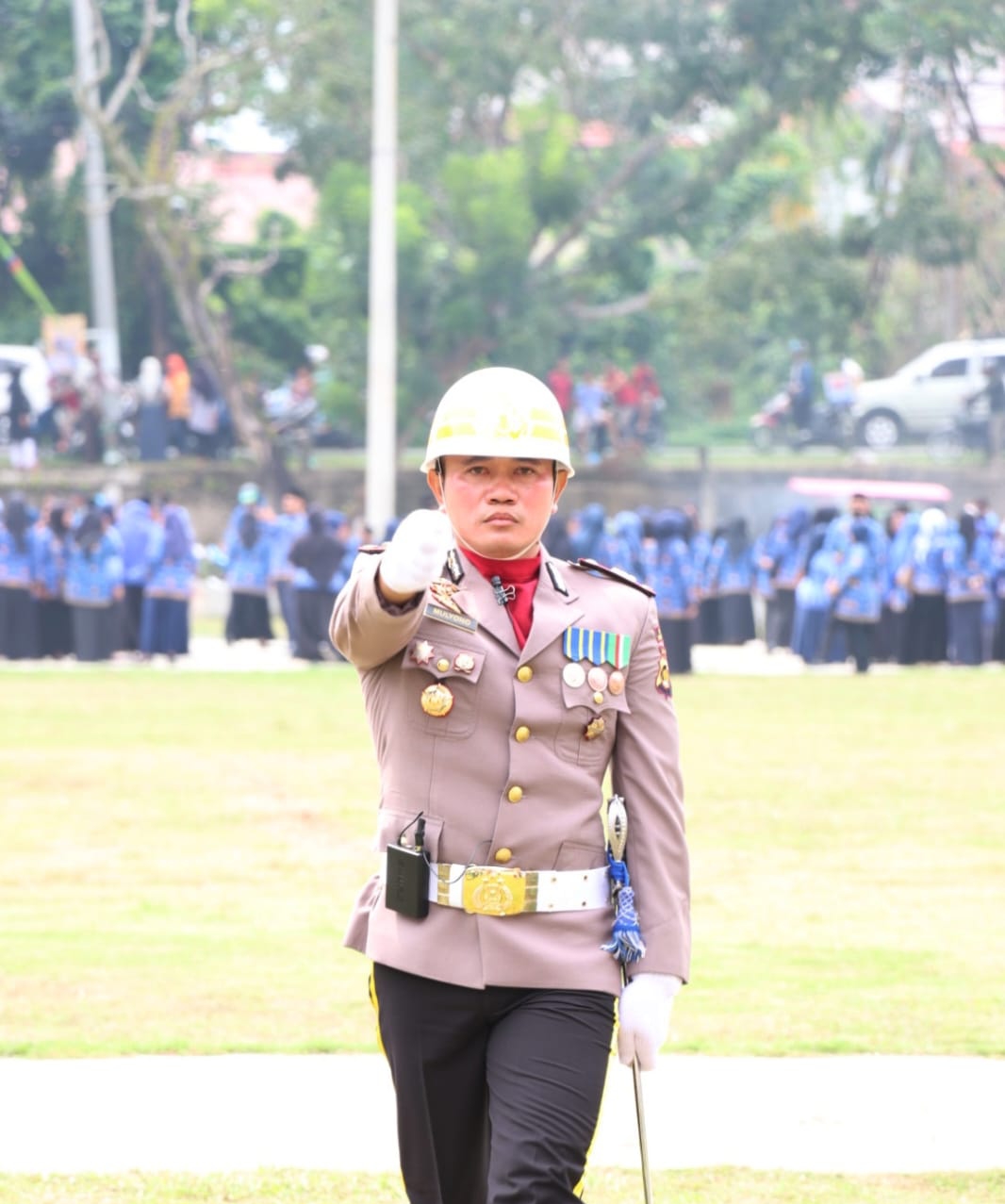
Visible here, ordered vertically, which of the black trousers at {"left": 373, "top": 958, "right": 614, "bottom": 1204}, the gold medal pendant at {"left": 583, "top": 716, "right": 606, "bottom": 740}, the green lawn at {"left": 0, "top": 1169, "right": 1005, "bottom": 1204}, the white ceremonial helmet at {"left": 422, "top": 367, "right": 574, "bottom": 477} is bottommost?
the green lawn at {"left": 0, "top": 1169, "right": 1005, "bottom": 1204}

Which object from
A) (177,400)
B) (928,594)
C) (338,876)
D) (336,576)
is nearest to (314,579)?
(336,576)

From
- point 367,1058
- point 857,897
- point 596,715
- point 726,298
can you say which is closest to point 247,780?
point 857,897

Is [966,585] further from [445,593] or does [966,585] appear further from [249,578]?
[445,593]

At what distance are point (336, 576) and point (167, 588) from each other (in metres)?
1.74

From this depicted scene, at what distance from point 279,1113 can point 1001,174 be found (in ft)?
113

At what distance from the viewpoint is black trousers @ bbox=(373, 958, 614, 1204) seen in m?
3.74

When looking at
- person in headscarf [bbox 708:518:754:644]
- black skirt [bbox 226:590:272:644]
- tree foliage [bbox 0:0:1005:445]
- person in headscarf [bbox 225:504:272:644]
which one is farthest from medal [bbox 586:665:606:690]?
tree foliage [bbox 0:0:1005:445]

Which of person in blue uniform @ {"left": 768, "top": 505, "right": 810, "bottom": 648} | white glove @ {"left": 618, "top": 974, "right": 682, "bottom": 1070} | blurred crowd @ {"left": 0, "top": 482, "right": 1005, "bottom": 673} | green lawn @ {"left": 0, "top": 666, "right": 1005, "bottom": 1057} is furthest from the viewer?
person in blue uniform @ {"left": 768, "top": 505, "right": 810, "bottom": 648}

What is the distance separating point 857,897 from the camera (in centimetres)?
1020

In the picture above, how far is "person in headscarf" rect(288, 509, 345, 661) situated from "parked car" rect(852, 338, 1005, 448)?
16.6m

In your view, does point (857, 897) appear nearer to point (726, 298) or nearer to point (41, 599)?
point (41, 599)

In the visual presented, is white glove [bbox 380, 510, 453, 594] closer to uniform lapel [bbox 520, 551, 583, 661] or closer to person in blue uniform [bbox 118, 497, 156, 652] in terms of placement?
uniform lapel [bbox 520, 551, 583, 661]

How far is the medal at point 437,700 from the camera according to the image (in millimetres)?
3959

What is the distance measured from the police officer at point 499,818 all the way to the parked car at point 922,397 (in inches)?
1393
